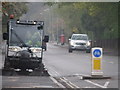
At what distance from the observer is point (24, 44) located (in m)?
22.9

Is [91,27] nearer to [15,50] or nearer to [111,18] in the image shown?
[111,18]

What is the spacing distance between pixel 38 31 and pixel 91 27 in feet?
151

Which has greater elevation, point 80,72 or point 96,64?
point 96,64

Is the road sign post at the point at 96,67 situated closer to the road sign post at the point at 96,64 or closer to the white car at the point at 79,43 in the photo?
the road sign post at the point at 96,64

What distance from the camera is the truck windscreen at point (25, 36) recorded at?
75.5ft

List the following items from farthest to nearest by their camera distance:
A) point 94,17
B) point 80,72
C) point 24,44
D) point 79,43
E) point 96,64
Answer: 1. point 94,17
2. point 79,43
3. point 80,72
4. point 24,44
5. point 96,64

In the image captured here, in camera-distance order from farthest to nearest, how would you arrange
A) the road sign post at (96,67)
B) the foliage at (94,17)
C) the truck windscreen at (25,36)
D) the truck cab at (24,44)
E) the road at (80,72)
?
the foliage at (94,17) < the truck windscreen at (25,36) < the truck cab at (24,44) < the road sign post at (96,67) < the road at (80,72)

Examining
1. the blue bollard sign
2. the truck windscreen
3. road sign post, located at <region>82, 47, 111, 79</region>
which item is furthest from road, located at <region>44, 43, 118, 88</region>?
the truck windscreen

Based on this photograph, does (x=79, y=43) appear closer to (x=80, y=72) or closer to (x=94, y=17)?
(x=94, y=17)

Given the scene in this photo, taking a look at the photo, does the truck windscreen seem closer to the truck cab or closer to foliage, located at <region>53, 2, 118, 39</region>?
the truck cab

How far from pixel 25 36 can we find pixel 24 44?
0.41 m

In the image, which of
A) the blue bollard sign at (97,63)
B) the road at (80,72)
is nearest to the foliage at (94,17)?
the road at (80,72)

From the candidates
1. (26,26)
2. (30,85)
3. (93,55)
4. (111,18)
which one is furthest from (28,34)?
(111,18)

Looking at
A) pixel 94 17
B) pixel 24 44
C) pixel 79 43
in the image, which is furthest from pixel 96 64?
pixel 94 17
